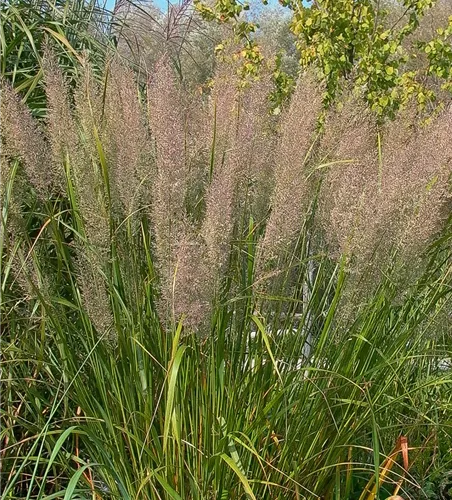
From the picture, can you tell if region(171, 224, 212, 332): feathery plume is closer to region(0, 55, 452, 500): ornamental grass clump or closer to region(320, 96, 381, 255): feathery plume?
region(0, 55, 452, 500): ornamental grass clump

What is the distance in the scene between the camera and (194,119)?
7.33 ft

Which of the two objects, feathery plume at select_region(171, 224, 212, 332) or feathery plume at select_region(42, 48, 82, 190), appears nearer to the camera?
feathery plume at select_region(171, 224, 212, 332)

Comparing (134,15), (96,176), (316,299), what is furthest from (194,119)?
(134,15)

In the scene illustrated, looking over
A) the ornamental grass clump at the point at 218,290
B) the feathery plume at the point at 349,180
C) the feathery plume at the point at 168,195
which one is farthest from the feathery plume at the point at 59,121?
the feathery plume at the point at 349,180

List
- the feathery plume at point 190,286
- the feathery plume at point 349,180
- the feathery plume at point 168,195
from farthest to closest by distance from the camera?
1. the feathery plume at point 349,180
2. the feathery plume at point 168,195
3. the feathery plume at point 190,286

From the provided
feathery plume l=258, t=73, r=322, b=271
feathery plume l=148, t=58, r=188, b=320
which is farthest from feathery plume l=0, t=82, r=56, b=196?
feathery plume l=258, t=73, r=322, b=271

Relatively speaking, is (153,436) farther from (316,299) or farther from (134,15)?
(134,15)

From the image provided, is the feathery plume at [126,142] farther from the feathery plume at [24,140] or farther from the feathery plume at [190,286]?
the feathery plume at [190,286]

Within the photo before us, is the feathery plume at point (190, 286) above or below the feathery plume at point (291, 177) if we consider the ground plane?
below

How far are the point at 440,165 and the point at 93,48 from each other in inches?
81.5

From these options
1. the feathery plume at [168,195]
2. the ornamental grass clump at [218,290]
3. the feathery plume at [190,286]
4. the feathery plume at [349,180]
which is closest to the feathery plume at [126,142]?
the ornamental grass clump at [218,290]

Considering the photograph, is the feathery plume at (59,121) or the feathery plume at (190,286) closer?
the feathery plume at (190,286)

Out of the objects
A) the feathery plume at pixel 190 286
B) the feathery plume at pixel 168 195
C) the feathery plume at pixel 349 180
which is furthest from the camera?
the feathery plume at pixel 349 180

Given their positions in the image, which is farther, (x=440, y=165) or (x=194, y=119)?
(x=194, y=119)
